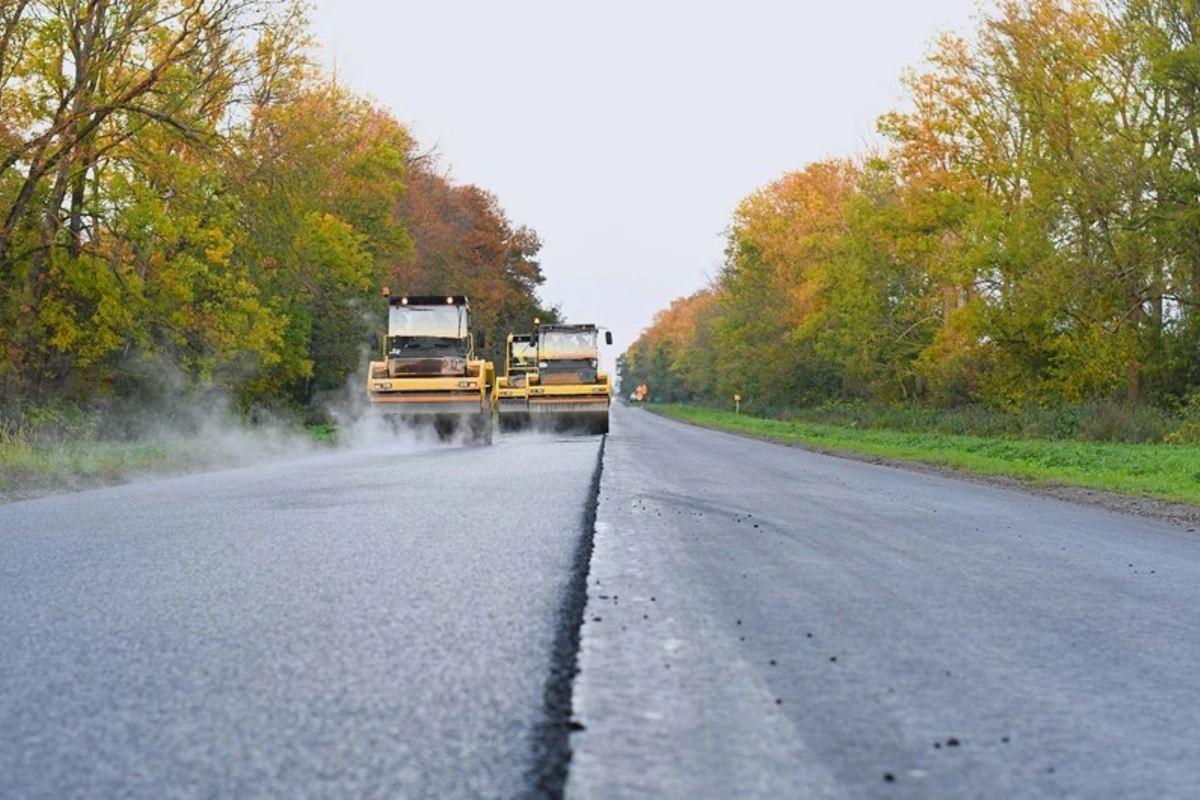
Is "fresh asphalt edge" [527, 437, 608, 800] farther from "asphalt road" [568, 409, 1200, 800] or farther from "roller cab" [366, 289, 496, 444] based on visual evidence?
"roller cab" [366, 289, 496, 444]

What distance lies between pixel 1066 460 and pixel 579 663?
20890 mm

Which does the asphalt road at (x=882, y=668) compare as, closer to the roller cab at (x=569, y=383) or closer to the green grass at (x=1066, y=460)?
the green grass at (x=1066, y=460)

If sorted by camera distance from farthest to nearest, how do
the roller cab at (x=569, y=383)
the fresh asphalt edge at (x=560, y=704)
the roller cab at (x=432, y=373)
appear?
the roller cab at (x=569, y=383) → the roller cab at (x=432, y=373) → the fresh asphalt edge at (x=560, y=704)

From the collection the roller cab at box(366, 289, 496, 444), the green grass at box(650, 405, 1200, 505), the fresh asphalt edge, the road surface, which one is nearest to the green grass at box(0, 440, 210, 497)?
the road surface

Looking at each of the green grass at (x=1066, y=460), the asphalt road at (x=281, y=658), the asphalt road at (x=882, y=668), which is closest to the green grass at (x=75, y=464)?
the asphalt road at (x=281, y=658)

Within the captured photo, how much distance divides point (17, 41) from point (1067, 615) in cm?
2434

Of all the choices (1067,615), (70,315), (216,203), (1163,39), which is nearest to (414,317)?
(216,203)

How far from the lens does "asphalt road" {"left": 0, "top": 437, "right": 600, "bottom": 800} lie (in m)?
2.25

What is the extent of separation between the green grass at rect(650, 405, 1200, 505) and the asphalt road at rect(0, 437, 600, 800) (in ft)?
38.2

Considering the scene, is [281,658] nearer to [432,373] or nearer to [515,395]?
[432,373]

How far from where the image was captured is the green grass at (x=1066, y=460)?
Answer: 1638 cm

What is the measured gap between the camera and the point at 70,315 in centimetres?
2711

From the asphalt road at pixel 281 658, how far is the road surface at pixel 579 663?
0.04 ft

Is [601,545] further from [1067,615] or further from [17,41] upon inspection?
[17,41]
